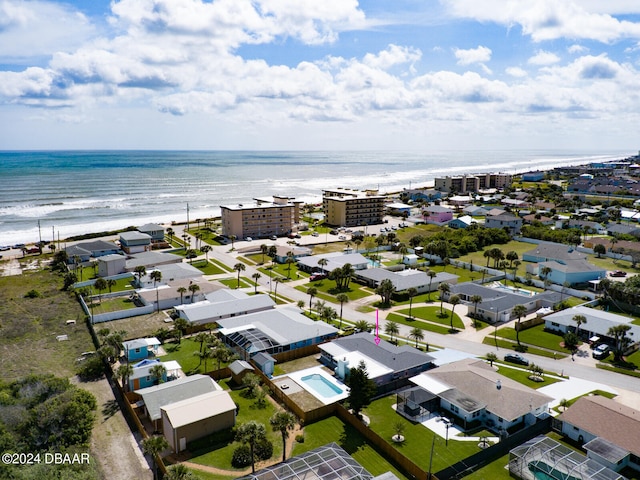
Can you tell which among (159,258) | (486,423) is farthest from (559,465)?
(159,258)

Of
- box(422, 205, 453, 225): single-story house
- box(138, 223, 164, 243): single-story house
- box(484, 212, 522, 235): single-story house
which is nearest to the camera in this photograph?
box(138, 223, 164, 243): single-story house

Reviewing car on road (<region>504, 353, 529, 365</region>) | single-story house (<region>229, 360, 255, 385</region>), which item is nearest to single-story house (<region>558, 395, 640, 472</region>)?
car on road (<region>504, 353, 529, 365</region>)

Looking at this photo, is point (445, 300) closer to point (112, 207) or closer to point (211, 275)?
point (211, 275)

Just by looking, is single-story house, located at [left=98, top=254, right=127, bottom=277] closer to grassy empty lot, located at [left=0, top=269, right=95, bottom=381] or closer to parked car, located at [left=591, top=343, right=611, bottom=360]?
grassy empty lot, located at [left=0, top=269, right=95, bottom=381]

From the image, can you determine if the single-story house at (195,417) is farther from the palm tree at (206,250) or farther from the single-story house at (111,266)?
the palm tree at (206,250)

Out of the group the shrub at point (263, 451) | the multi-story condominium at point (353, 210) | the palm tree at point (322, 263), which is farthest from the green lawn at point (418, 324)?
the multi-story condominium at point (353, 210)
